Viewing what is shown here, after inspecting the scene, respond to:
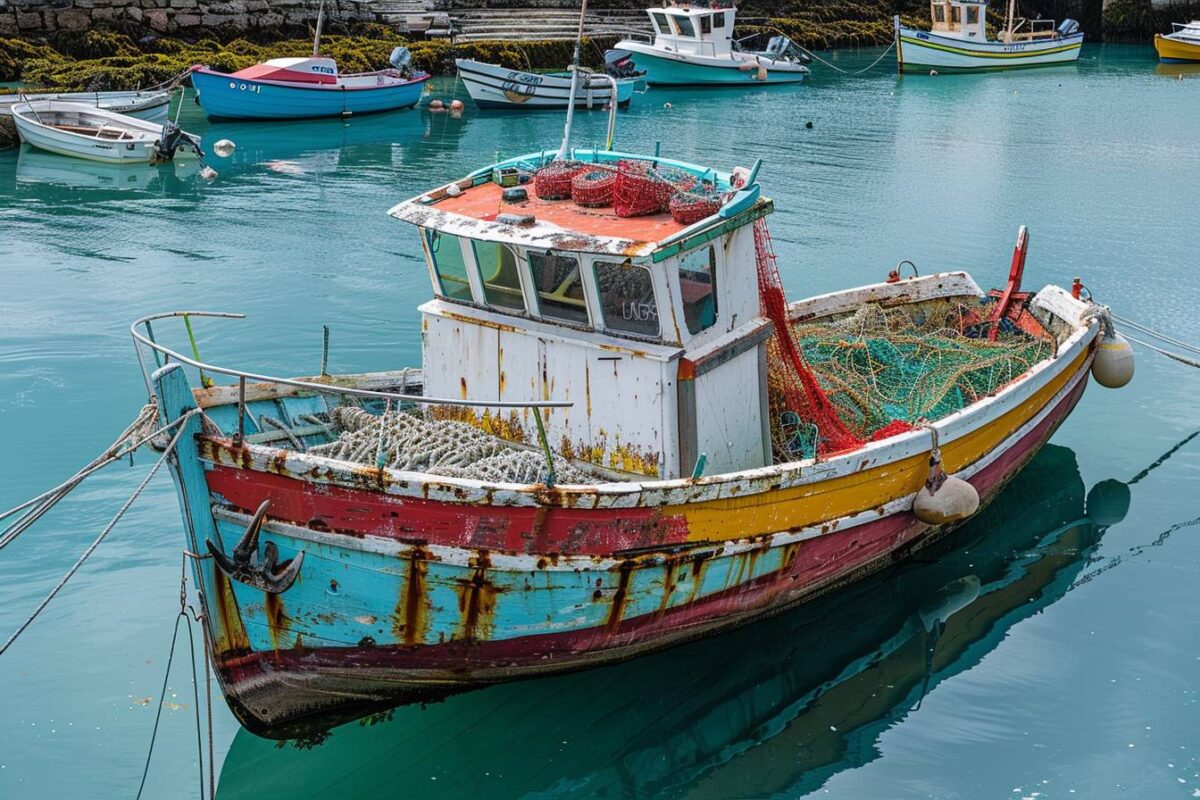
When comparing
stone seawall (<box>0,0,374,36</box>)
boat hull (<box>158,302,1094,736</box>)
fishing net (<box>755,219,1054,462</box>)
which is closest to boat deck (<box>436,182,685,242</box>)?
fishing net (<box>755,219,1054,462</box>)

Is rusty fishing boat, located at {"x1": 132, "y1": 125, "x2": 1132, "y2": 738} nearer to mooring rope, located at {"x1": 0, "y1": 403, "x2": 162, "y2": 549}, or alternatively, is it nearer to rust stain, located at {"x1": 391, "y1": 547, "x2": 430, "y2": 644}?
rust stain, located at {"x1": 391, "y1": 547, "x2": 430, "y2": 644}

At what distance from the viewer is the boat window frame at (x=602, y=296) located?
7.16 m

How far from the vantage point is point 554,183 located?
8.10 meters

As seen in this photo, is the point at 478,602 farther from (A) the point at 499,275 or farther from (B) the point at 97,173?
(B) the point at 97,173

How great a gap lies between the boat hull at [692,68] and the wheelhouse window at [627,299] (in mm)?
28304

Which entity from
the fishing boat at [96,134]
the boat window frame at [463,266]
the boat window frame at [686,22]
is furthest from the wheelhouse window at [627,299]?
the boat window frame at [686,22]

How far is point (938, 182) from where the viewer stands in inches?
866

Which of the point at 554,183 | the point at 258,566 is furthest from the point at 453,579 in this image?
the point at 554,183

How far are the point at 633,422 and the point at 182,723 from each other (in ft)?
11.0

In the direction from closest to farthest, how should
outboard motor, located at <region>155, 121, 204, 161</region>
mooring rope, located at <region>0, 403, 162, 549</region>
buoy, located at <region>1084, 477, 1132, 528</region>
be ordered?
mooring rope, located at <region>0, 403, 162, 549</region> < buoy, located at <region>1084, 477, 1132, 528</region> < outboard motor, located at <region>155, 121, 204, 161</region>

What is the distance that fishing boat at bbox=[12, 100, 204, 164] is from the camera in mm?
23094

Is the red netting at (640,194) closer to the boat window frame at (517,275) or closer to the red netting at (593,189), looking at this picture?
the red netting at (593,189)

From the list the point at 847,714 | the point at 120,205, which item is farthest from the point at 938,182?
the point at 847,714

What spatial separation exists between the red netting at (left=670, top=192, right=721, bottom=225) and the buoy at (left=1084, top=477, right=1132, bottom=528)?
16.4 ft
